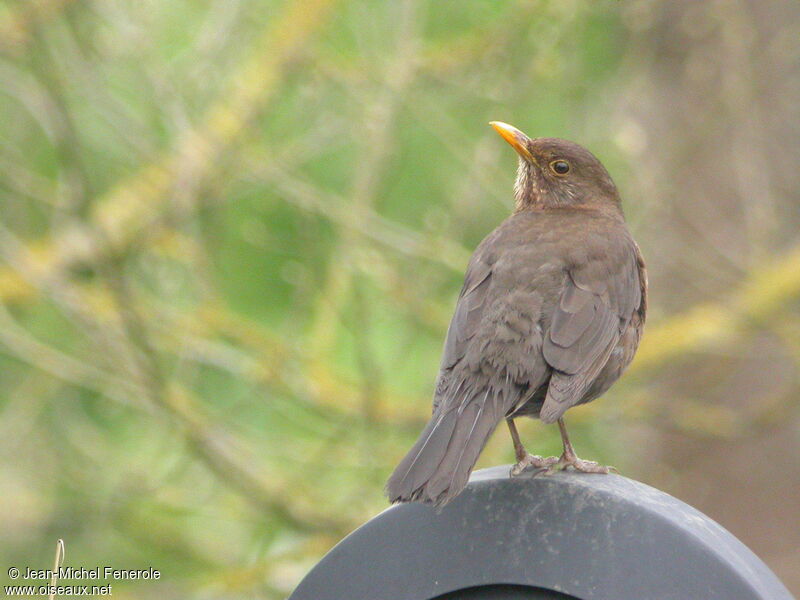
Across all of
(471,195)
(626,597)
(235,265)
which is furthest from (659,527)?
(235,265)

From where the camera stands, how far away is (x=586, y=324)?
3943mm

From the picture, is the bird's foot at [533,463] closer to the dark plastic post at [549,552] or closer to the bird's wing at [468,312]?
the bird's wing at [468,312]

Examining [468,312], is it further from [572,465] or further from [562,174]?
[562,174]

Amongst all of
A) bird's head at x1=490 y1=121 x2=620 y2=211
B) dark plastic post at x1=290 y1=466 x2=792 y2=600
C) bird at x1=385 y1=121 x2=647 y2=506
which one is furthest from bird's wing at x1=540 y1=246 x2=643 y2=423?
dark plastic post at x1=290 y1=466 x2=792 y2=600

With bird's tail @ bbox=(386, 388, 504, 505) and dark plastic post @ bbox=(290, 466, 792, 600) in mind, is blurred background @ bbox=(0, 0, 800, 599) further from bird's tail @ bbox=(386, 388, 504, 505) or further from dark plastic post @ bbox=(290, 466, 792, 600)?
dark plastic post @ bbox=(290, 466, 792, 600)

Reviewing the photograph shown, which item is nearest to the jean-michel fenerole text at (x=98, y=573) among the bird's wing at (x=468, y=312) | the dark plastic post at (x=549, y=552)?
the bird's wing at (x=468, y=312)

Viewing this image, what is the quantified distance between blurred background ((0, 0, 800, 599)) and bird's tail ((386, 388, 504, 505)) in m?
1.73

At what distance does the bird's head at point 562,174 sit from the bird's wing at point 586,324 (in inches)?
Answer: 21.9

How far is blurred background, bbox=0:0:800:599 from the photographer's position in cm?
532

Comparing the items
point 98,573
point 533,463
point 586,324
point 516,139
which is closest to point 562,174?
point 516,139

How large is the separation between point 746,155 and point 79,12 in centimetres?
382

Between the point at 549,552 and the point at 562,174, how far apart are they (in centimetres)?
242

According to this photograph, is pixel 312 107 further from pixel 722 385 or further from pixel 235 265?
pixel 722 385

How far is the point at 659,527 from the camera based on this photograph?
272 cm
